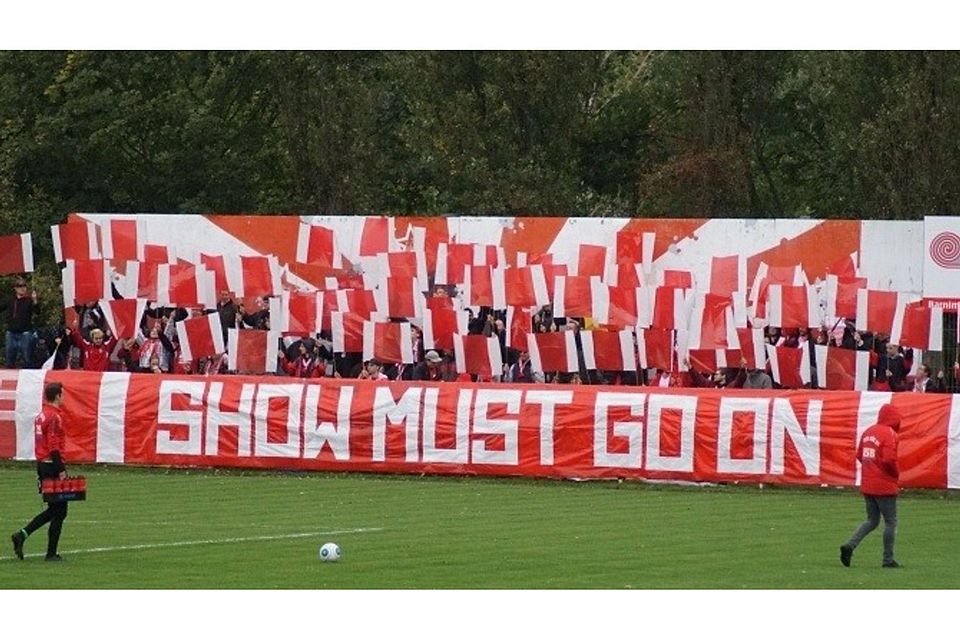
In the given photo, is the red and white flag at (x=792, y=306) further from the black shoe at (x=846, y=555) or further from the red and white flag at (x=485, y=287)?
the black shoe at (x=846, y=555)

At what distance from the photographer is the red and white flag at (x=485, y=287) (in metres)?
37.7

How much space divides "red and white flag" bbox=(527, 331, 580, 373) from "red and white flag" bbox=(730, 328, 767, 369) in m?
2.92

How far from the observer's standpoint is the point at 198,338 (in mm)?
37188

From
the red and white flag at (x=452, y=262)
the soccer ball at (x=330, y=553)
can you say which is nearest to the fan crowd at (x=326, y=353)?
the red and white flag at (x=452, y=262)

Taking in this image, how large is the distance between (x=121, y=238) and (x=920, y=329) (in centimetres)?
1579

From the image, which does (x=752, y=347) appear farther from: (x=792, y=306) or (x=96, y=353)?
(x=96, y=353)

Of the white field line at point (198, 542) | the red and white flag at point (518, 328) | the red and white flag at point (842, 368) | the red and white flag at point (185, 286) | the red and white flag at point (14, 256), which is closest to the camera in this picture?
the white field line at point (198, 542)

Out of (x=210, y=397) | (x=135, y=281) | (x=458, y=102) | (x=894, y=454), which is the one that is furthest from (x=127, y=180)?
(x=894, y=454)

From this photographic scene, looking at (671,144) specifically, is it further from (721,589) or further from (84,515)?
(721,589)

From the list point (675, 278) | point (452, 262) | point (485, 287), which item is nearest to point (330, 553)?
point (485, 287)

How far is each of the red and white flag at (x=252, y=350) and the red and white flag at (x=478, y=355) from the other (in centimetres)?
346

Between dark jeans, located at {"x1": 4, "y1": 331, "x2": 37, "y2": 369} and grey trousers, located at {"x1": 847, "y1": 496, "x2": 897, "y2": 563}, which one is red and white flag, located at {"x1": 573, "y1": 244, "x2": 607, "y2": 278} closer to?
dark jeans, located at {"x1": 4, "y1": 331, "x2": 37, "y2": 369}

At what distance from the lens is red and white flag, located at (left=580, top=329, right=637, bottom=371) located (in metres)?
35.8

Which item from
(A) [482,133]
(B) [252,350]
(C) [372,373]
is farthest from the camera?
(A) [482,133]
